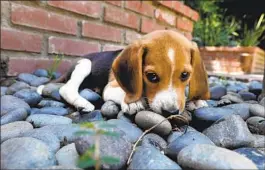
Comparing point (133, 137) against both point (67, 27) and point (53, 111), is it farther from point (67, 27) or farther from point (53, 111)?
point (67, 27)

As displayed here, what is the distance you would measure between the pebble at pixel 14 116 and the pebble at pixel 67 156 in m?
0.53

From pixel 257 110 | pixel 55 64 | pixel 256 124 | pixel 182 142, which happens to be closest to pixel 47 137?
pixel 182 142

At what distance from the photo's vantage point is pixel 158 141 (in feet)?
4.55

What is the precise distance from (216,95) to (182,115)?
2.96 feet

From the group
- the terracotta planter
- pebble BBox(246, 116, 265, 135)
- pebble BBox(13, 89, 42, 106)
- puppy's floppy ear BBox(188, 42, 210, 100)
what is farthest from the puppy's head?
the terracotta planter

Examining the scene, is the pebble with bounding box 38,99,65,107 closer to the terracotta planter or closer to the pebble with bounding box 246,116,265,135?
the pebble with bounding box 246,116,265,135

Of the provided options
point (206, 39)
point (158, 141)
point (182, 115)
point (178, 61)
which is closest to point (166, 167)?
point (158, 141)

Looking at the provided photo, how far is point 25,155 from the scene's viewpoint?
1.02m

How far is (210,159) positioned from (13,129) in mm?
845

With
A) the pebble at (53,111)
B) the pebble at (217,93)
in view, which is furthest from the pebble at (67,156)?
the pebble at (217,93)

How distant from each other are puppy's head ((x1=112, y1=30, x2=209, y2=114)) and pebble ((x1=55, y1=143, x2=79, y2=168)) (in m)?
0.61

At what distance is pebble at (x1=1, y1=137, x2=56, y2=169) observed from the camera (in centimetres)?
100

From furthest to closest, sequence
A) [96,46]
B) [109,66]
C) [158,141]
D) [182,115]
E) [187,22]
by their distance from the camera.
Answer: [187,22], [96,46], [109,66], [182,115], [158,141]

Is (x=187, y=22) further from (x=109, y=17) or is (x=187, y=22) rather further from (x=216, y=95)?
(x=216, y=95)
